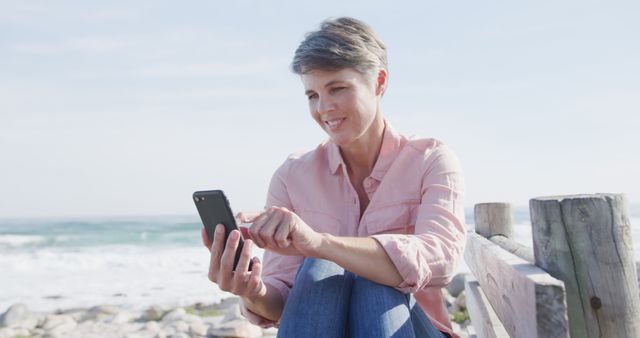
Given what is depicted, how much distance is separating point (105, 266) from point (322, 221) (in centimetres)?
1535

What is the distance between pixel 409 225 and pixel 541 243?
751mm

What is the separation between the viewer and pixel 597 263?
1983mm

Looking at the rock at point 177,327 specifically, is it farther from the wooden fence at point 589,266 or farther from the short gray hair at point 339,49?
the wooden fence at point 589,266

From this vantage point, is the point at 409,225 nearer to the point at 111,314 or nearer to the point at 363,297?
the point at 363,297

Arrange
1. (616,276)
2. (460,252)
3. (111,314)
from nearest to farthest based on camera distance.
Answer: (616,276)
(460,252)
(111,314)

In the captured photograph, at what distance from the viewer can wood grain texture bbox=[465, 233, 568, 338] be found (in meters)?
1.83

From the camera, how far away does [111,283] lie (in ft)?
42.5

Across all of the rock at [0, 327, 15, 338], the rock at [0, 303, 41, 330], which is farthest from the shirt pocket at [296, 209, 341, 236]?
the rock at [0, 303, 41, 330]

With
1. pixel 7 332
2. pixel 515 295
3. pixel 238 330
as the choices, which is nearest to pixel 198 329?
pixel 238 330

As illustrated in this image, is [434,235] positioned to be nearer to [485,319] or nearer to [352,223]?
[352,223]

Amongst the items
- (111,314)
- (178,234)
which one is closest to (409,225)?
(111,314)

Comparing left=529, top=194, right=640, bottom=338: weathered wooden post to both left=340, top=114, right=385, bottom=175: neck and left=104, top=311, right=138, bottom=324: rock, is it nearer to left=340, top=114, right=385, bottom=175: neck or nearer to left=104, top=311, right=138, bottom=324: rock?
left=340, top=114, right=385, bottom=175: neck

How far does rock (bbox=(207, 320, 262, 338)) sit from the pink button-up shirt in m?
4.17

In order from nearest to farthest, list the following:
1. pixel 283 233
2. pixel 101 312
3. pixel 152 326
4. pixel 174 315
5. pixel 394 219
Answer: pixel 283 233, pixel 394 219, pixel 152 326, pixel 174 315, pixel 101 312
